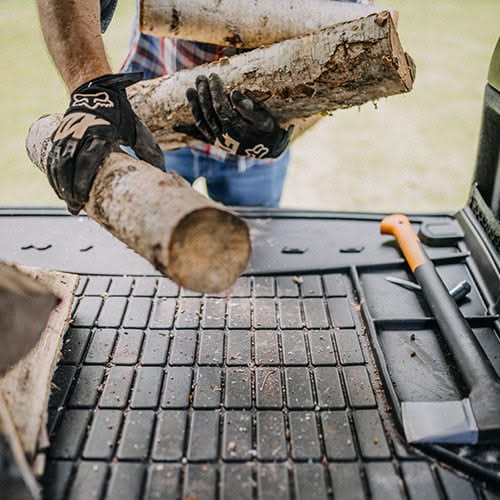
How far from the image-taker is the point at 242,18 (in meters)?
1.53

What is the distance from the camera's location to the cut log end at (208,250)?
0.88 meters

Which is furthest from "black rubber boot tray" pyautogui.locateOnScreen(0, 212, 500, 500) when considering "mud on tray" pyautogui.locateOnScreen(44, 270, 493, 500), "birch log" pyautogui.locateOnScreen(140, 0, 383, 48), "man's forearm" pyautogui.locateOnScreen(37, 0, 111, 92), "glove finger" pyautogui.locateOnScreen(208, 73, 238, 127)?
"birch log" pyautogui.locateOnScreen(140, 0, 383, 48)

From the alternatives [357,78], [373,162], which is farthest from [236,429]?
[373,162]

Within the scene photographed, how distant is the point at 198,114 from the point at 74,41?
365 mm

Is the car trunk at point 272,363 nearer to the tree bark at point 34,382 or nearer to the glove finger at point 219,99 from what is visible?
the tree bark at point 34,382

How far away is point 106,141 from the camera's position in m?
1.07

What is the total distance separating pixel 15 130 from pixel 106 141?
3.99 metres

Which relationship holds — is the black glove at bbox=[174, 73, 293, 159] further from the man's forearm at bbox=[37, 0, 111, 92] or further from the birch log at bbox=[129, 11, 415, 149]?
the man's forearm at bbox=[37, 0, 111, 92]

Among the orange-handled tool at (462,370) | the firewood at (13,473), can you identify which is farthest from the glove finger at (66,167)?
the orange-handled tool at (462,370)

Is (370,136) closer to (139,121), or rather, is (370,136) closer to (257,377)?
(139,121)

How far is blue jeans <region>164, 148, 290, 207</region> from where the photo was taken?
1.95 metres

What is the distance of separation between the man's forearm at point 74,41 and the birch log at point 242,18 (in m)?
0.25

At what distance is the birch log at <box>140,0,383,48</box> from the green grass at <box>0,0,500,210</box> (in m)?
2.35

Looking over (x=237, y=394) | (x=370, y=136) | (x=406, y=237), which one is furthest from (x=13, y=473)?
(x=370, y=136)
